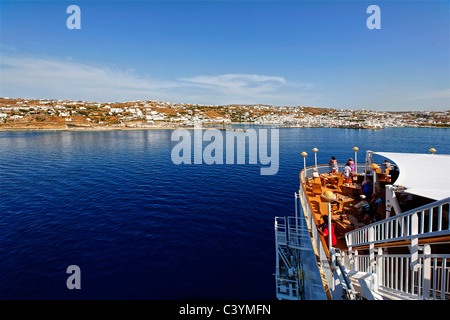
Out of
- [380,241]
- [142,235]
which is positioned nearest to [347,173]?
[380,241]

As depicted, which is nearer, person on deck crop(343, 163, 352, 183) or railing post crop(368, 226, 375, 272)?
railing post crop(368, 226, 375, 272)

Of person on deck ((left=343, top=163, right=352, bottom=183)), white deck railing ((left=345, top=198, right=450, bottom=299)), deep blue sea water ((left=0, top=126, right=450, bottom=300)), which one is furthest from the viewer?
person on deck ((left=343, top=163, right=352, bottom=183))

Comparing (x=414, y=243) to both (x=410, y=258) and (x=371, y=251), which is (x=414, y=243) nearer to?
(x=410, y=258)

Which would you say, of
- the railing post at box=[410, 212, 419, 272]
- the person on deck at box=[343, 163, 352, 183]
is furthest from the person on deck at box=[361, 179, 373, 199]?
the railing post at box=[410, 212, 419, 272]

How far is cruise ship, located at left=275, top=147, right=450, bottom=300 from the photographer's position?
392cm

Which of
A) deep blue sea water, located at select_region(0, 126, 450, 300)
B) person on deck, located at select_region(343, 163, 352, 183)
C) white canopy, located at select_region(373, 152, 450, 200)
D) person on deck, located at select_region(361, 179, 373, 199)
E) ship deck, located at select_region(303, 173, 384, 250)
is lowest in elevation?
deep blue sea water, located at select_region(0, 126, 450, 300)

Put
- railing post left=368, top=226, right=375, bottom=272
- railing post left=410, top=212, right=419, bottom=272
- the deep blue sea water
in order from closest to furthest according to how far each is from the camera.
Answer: railing post left=410, top=212, right=419, bottom=272, railing post left=368, top=226, right=375, bottom=272, the deep blue sea water

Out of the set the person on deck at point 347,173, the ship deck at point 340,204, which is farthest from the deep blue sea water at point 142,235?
the person on deck at point 347,173

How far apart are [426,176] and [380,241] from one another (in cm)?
351

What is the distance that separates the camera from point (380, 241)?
16.6 feet

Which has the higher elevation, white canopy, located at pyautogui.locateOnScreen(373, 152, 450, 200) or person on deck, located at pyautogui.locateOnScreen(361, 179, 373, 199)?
white canopy, located at pyautogui.locateOnScreen(373, 152, 450, 200)
